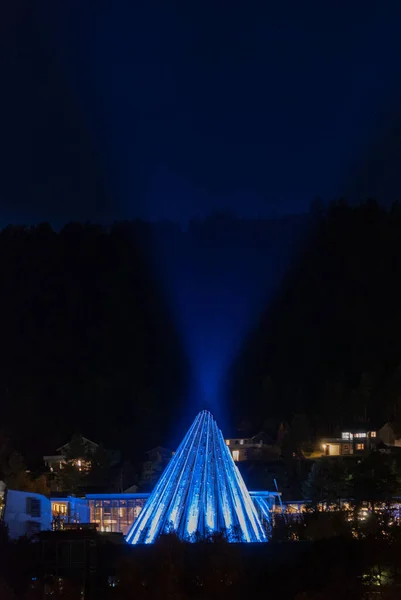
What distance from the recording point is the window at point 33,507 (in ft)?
73.8

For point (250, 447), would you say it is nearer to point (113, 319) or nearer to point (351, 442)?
point (351, 442)

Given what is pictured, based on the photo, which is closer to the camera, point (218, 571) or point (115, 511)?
point (218, 571)

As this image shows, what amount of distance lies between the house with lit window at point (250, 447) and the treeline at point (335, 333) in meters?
2.23

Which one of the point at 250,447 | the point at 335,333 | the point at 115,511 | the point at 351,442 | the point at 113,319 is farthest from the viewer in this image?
the point at 113,319

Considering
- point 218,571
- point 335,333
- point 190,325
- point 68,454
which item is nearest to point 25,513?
point 218,571

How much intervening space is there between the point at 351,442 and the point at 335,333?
15.4 metres

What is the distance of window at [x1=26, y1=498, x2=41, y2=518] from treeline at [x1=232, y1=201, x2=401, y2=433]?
15.7 m

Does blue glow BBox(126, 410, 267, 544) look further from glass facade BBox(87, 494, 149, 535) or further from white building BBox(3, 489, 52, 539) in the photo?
glass facade BBox(87, 494, 149, 535)

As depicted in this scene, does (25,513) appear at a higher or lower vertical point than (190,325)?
lower

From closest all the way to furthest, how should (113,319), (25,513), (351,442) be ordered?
(25,513) < (351,442) < (113,319)

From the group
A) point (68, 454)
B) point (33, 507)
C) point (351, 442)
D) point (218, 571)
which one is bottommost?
point (218, 571)

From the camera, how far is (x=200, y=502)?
2000 centimetres

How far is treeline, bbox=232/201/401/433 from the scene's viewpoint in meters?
37.7

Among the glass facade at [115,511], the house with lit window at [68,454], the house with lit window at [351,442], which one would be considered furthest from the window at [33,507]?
the house with lit window at [351,442]
